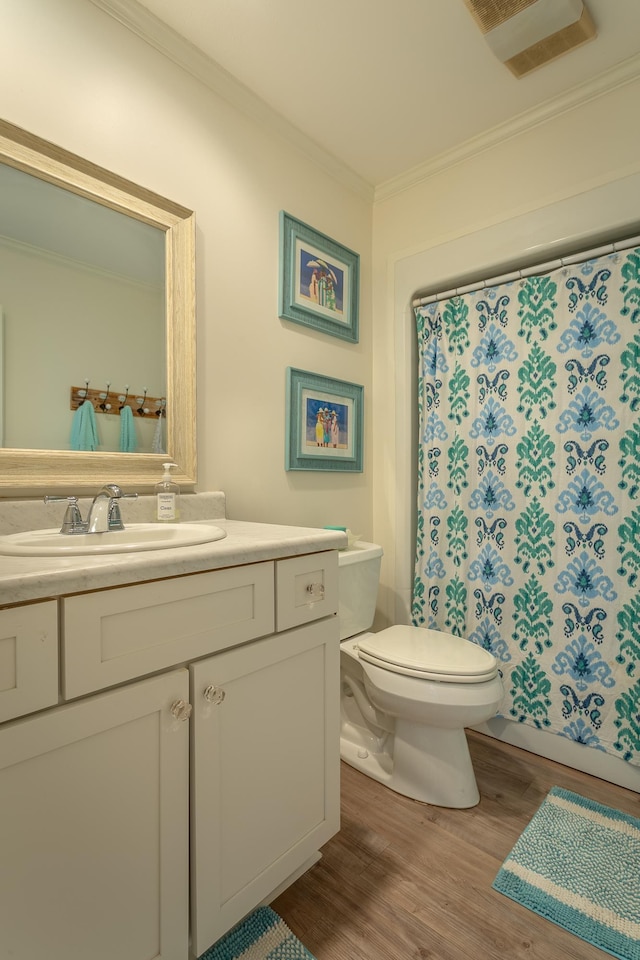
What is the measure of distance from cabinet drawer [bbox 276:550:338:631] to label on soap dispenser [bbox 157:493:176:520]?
1.47 ft

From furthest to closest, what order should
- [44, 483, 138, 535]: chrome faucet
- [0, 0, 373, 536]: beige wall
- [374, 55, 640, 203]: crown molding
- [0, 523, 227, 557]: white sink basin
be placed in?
[374, 55, 640, 203]: crown molding
[0, 0, 373, 536]: beige wall
[44, 483, 138, 535]: chrome faucet
[0, 523, 227, 557]: white sink basin

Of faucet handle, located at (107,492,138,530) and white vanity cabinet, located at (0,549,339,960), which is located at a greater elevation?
faucet handle, located at (107,492,138,530)

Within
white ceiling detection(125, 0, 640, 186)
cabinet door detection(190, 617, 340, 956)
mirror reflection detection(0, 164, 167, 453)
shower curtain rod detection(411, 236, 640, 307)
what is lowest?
cabinet door detection(190, 617, 340, 956)

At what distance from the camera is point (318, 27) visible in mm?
1458

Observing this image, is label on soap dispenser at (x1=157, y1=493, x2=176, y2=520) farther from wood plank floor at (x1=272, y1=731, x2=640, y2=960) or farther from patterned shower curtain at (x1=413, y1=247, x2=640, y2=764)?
patterned shower curtain at (x1=413, y1=247, x2=640, y2=764)

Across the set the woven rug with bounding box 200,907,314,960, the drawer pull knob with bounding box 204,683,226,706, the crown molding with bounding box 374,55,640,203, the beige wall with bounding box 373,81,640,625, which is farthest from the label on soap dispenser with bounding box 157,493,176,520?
the crown molding with bounding box 374,55,640,203

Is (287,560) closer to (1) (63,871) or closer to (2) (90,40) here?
(1) (63,871)

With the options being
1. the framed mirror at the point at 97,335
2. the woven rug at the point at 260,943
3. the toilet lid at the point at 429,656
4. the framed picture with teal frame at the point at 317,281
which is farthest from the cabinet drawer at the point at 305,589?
the framed picture with teal frame at the point at 317,281

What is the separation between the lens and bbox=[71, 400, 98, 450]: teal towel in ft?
4.15

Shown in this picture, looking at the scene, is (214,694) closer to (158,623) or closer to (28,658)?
(158,623)

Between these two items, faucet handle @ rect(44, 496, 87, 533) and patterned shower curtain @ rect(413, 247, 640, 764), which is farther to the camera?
patterned shower curtain @ rect(413, 247, 640, 764)

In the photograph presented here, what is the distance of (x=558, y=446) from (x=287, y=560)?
1.20 m

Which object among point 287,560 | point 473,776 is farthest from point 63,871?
point 473,776

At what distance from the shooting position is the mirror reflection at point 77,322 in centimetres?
117
